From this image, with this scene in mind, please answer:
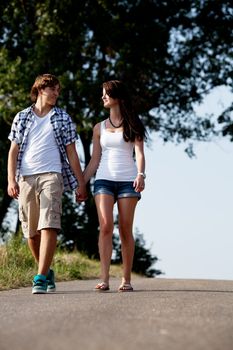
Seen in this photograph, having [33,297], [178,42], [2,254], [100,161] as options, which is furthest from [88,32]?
[33,297]

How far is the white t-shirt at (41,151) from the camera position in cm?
759

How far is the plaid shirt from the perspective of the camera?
7.66 meters

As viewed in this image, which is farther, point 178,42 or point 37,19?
point 178,42

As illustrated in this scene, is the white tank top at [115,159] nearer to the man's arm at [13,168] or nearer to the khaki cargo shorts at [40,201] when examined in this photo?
the khaki cargo shorts at [40,201]

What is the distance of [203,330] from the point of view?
3922 millimetres

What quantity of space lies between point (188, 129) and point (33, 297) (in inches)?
710

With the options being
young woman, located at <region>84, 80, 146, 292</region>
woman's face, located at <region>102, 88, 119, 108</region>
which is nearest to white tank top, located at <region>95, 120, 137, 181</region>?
young woman, located at <region>84, 80, 146, 292</region>

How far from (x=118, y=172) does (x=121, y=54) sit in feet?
45.9

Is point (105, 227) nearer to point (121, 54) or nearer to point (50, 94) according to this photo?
point (50, 94)

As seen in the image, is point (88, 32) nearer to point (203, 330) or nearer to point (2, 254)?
point (2, 254)

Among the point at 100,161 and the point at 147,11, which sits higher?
the point at 147,11

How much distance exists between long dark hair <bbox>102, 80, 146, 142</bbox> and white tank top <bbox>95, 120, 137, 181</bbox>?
79mm

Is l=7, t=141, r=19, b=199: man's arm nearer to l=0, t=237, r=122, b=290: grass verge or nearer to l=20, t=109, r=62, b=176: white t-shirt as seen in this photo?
l=20, t=109, r=62, b=176: white t-shirt

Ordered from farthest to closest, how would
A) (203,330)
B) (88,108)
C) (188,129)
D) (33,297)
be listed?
(188,129) → (88,108) → (33,297) → (203,330)
